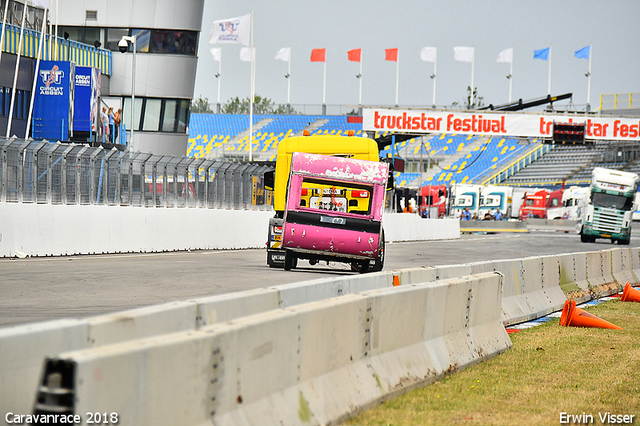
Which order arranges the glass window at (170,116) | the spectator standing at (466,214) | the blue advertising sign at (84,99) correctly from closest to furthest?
the blue advertising sign at (84,99), the glass window at (170,116), the spectator standing at (466,214)

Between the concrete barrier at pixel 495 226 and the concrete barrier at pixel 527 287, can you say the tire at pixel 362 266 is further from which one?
the concrete barrier at pixel 495 226

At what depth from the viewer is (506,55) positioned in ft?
257

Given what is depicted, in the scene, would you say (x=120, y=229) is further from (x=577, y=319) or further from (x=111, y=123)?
(x=111, y=123)

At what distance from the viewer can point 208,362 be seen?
14.9ft

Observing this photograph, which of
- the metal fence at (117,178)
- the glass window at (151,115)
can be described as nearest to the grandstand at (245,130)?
the glass window at (151,115)

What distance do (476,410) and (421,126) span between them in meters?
44.4

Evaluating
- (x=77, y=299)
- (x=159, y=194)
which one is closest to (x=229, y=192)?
(x=159, y=194)

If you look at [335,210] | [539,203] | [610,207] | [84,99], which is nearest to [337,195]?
[335,210]

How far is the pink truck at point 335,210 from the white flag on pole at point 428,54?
61684mm

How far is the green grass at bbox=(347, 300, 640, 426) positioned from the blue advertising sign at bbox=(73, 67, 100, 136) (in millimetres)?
33663

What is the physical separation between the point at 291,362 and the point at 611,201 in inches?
1737

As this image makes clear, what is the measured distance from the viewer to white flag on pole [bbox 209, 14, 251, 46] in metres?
46.8

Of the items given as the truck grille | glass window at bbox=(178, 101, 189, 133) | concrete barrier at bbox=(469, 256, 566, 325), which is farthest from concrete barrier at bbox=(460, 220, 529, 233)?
concrete barrier at bbox=(469, 256, 566, 325)

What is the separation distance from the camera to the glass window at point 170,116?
2068 inches
